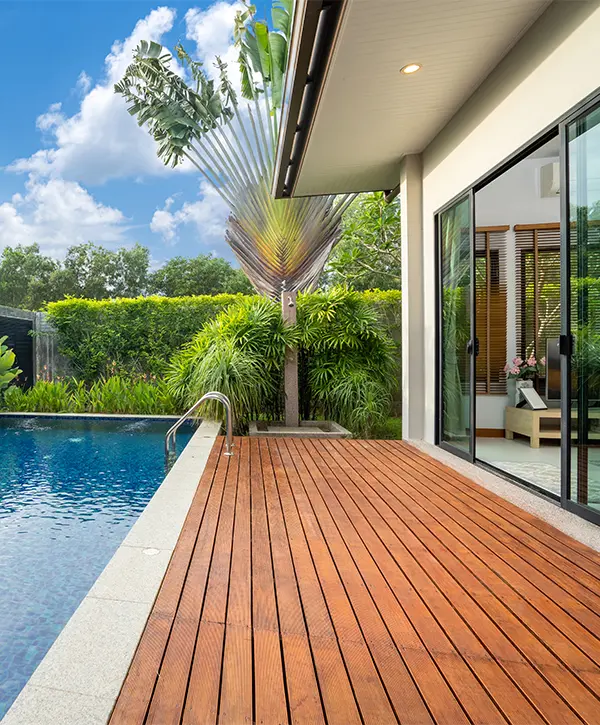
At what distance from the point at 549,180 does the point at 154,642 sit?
621 centimetres

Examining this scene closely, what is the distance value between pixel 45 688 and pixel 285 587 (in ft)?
2.82

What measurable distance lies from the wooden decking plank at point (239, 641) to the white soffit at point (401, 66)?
299cm

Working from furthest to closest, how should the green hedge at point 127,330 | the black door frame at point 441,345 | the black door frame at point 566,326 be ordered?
the green hedge at point 127,330
the black door frame at point 441,345
the black door frame at point 566,326

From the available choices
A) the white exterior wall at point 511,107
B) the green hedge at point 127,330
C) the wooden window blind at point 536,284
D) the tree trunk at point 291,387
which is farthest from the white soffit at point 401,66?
the green hedge at point 127,330

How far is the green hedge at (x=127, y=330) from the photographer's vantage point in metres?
9.05

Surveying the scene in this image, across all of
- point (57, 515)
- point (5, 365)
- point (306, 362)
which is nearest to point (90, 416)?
point (5, 365)

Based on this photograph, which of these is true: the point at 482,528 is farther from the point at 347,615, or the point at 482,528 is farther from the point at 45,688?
the point at 45,688

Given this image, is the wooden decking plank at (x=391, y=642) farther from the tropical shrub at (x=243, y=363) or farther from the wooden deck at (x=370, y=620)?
the tropical shrub at (x=243, y=363)

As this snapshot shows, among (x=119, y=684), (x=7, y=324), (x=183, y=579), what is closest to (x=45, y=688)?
(x=119, y=684)

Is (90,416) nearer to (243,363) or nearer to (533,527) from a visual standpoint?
(243,363)

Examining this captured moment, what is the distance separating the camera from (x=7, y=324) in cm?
889

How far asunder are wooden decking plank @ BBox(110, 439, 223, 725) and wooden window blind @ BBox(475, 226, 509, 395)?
4.62m

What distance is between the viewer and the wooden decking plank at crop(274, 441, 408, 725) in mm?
1224

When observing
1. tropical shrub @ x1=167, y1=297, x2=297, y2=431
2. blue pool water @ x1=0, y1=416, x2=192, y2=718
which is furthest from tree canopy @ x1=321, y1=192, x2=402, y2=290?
blue pool water @ x1=0, y1=416, x2=192, y2=718
